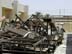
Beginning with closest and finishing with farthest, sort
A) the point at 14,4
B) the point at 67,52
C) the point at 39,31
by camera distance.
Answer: the point at 67,52 < the point at 39,31 < the point at 14,4

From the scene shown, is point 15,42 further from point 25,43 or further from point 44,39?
point 44,39

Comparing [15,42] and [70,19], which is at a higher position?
[15,42]

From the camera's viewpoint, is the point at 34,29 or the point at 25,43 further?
the point at 34,29

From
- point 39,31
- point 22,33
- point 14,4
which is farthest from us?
point 14,4

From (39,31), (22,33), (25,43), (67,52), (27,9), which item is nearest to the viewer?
(67,52)

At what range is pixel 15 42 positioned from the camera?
8547mm

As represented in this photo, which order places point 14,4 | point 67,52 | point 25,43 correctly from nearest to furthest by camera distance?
point 67,52, point 25,43, point 14,4

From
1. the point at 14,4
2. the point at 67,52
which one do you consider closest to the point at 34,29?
the point at 67,52

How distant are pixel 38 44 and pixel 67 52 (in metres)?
1.00

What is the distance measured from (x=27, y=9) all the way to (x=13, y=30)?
94.3 ft

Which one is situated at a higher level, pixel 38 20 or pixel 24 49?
pixel 38 20

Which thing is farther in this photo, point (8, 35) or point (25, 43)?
point (8, 35)

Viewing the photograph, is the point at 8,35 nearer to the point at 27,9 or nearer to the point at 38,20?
the point at 38,20

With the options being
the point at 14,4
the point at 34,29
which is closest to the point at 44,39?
the point at 34,29
